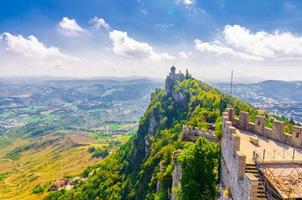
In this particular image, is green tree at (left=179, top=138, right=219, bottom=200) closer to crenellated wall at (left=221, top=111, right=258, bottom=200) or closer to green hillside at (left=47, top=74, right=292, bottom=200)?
green hillside at (left=47, top=74, right=292, bottom=200)

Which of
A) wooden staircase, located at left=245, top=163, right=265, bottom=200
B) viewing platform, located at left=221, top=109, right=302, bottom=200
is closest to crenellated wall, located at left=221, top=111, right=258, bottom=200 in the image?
viewing platform, located at left=221, top=109, right=302, bottom=200

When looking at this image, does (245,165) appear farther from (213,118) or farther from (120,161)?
(120,161)

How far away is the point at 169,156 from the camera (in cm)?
6550

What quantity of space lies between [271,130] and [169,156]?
3368 cm

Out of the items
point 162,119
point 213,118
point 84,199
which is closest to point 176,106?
point 162,119

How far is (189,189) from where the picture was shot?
3067cm

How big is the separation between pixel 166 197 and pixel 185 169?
21254mm

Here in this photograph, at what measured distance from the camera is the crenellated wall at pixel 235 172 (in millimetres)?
21000

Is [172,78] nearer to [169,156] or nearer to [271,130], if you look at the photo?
[169,156]

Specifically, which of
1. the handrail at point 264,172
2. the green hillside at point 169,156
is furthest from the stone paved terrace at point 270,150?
the green hillside at point 169,156

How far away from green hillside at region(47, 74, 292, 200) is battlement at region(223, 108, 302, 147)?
13.8 feet

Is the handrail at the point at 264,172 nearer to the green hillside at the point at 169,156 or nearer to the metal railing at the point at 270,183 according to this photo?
the metal railing at the point at 270,183

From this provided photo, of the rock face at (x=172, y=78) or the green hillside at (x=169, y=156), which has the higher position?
the rock face at (x=172, y=78)

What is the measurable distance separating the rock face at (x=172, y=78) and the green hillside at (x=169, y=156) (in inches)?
81.6
